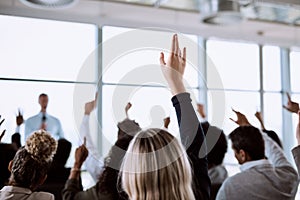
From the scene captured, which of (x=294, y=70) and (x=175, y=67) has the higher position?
(x=294, y=70)

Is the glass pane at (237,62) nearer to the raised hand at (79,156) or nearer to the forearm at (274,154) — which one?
the forearm at (274,154)

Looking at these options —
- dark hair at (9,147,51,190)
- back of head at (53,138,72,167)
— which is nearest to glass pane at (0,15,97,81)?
back of head at (53,138,72,167)

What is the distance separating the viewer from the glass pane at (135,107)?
972 millimetres

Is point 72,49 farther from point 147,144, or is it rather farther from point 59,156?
point 147,144

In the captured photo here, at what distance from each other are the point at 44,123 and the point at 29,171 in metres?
3.80

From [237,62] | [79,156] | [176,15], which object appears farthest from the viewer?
[237,62]

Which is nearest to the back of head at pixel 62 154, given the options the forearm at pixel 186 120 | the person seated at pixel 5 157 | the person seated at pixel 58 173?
the person seated at pixel 58 173

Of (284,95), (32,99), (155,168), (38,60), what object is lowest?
(155,168)

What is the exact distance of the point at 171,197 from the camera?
3.73 ft

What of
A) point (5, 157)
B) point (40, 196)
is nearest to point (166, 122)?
point (40, 196)

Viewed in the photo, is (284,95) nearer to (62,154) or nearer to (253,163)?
(62,154)

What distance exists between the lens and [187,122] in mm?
1317

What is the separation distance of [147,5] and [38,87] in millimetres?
2069

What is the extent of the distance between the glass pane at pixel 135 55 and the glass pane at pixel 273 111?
749 cm
